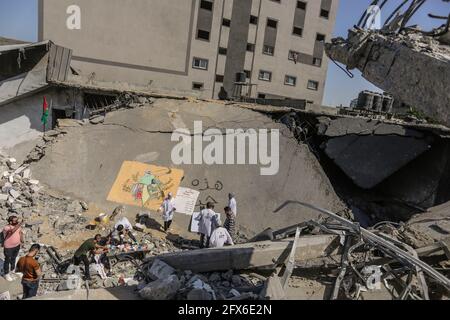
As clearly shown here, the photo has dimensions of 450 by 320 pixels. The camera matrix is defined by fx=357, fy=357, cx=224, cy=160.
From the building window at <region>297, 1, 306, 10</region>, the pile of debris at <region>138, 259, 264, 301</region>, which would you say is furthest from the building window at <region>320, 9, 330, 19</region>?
the pile of debris at <region>138, 259, 264, 301</region>

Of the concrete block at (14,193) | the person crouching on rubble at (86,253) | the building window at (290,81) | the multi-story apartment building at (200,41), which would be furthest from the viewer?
the building window at (290,81)

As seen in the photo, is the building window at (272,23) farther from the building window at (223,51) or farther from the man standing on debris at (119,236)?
the man standing on debris at (119,236)

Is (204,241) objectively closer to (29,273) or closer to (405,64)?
(29,273)

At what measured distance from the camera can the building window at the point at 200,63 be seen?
29.9m

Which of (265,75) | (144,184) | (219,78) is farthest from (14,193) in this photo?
(265,75)

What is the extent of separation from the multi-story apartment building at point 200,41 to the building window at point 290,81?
9 centimetres

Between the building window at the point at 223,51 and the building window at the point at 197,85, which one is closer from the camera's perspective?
the building window at the point at 197,85

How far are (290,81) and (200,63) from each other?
9206 millimetres

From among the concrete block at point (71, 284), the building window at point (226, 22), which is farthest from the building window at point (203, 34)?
the concrete block at point (71, 284)

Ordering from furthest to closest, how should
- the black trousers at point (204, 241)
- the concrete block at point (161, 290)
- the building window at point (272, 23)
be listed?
the building window at point (272, 23), the black trousers at point (204, 241), the concrete block at point (161, 290)

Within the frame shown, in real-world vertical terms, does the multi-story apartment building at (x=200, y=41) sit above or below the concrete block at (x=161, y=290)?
above

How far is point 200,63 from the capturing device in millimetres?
30234
